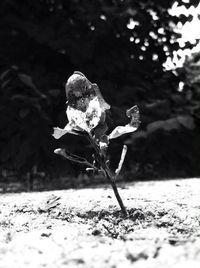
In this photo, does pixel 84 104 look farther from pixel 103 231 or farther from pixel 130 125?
pixel 103 231

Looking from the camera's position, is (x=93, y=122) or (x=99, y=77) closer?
(x=93, y=122)

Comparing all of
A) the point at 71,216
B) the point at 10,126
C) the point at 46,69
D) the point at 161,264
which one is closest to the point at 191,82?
the point at 46,69

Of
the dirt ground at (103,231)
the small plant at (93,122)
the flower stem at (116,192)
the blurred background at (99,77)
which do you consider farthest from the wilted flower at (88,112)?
the blurred background at (99,77)

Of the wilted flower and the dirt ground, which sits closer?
the dirt ground

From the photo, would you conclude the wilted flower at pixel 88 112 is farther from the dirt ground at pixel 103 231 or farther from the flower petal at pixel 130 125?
the dirt ground at pixel 103 231

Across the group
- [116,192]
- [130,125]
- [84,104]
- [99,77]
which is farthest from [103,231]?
[99,77]

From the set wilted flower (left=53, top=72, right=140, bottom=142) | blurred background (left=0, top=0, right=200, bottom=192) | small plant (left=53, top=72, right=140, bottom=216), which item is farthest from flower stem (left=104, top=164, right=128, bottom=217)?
blurred background (left=0, top=0, right=200, bottom=192)

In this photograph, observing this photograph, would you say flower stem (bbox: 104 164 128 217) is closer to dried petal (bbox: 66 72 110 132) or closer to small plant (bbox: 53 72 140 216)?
small plant (bbox: 53 72 140 216)
